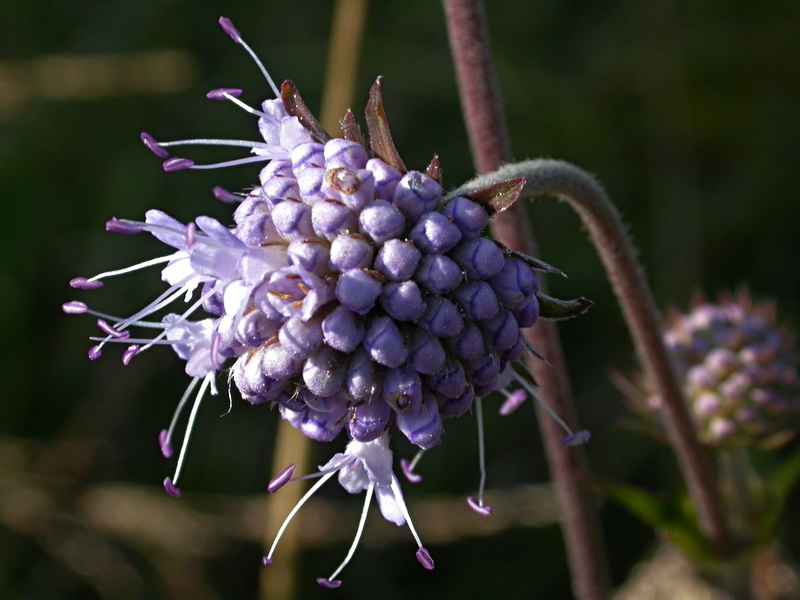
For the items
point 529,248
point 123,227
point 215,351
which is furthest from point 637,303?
point 123,227

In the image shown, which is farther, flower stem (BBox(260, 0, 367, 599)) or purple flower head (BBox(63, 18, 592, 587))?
flower stem (BBox(260, 0, 367, 599))

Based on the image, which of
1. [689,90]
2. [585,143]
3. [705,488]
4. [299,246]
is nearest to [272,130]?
[299,246]

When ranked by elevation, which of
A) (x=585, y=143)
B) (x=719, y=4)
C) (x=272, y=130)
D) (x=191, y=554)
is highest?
(x=719, y=4)

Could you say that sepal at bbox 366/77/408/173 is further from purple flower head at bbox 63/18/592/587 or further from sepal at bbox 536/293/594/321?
sepal at bbox 536/293/594/321

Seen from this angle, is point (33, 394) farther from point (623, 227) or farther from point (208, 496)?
point (623, 227)

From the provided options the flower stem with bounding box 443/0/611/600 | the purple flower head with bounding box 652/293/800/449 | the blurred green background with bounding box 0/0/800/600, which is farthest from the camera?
the blurred green background with bounding box 0/0/800/600

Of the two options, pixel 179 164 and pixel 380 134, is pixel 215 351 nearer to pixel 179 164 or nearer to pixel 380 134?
pixel 179 164

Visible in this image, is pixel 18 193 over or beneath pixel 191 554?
over

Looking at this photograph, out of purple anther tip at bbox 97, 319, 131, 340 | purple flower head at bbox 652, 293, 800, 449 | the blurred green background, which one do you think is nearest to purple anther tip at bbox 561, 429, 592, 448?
purple anther tip at bbox 97, 319, 131, 340
